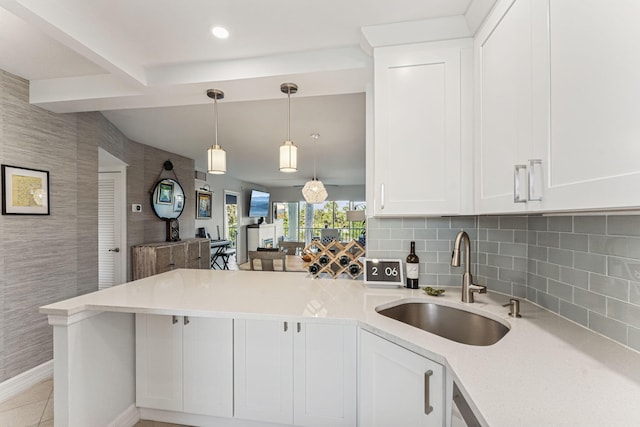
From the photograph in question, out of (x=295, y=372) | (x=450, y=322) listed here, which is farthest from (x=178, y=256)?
(x=450, y=322)

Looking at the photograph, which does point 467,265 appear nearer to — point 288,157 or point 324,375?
point 324,375

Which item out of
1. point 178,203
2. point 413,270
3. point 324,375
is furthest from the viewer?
point 178,203

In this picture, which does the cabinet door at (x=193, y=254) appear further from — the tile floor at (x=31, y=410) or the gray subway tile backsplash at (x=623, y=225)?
the gray subway tile backsplash at (x=623, y=225)

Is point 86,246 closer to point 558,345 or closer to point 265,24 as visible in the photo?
point 265,24

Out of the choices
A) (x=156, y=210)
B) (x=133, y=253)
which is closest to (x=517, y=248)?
(x=133, y=253)

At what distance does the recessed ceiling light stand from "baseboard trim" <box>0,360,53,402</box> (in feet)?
9.18

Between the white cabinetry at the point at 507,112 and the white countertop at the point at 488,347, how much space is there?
49 cm

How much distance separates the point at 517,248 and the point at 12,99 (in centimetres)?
353

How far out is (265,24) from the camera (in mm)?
1598

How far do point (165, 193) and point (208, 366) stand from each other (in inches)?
141

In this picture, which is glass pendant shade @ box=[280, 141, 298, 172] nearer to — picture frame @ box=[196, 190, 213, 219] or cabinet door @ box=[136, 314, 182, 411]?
cabinet door @ box=[136, 314, 182, 411]

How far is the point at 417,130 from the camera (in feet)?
5.27

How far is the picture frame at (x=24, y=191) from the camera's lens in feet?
7.09

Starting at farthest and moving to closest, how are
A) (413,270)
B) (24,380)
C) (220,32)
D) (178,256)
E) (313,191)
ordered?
(313,191), (178,256), (24,380), (413,270), (220,32)
